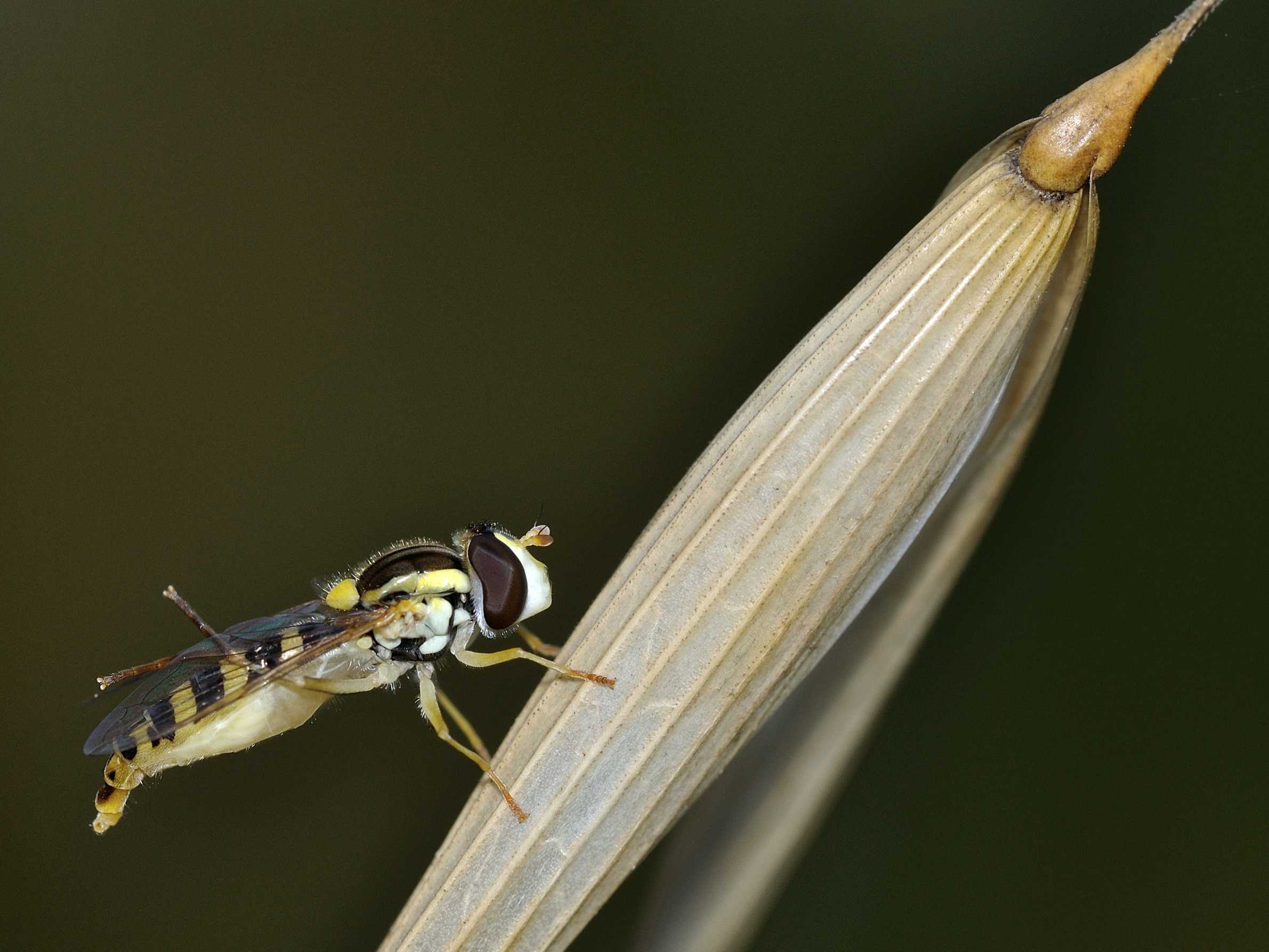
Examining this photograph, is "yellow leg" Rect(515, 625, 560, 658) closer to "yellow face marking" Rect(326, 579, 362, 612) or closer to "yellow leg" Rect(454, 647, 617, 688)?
"yellow leg" Rect(454, 647, 617, 688)

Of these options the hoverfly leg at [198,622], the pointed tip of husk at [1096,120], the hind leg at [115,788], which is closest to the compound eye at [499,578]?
the hoverfly leg at [198,622]

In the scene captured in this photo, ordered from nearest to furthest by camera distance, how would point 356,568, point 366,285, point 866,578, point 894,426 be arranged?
point 894,426, point 866,578, point 356,568, point 366,285

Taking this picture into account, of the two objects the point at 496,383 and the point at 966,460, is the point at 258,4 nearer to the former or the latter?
the point at 496,383

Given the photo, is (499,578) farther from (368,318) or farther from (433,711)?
(368,318)

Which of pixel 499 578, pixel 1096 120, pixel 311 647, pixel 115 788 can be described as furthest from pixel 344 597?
pixel 1096 120

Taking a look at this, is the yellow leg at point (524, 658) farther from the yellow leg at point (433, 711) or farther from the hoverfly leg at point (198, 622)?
the hoverfly leg at point (198, 622)

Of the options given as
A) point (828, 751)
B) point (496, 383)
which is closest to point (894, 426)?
point (828, 751)

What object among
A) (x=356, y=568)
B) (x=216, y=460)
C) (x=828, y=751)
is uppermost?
(x=216, y=460)

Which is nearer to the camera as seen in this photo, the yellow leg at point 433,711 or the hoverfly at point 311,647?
the hoverfly at point 311,647
